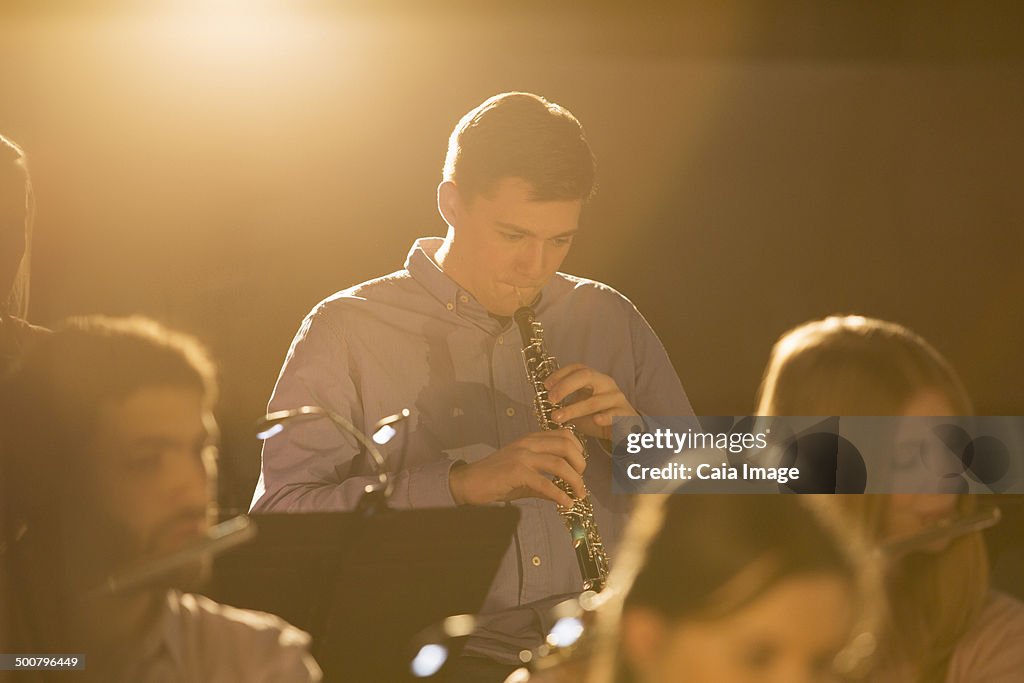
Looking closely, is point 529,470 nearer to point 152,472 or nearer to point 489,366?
point 489,366

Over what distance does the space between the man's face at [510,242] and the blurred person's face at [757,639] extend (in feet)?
4.29

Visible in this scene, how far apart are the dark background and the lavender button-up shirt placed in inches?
3.3

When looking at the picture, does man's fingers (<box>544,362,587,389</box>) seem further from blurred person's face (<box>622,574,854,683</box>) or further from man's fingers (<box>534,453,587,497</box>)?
blurred person's face (<box>622,574,854,683</box>)

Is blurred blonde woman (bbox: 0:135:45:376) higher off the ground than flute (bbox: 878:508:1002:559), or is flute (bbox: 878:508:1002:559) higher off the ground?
blurred blonde woman (bbox: 0:135:45:376)

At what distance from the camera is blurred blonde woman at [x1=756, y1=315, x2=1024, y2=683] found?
5.45 ft

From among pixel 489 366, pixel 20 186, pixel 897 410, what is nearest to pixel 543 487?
pixel 489 366

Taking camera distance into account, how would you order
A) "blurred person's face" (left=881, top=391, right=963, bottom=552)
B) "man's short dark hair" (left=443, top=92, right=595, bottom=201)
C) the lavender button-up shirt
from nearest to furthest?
"blurred person's face" (left=881, top=391, right=963, bottom=552) → the lavender button-up shirt → "man's short dark hair" (left=443, top=92, right=595, bottom=201)

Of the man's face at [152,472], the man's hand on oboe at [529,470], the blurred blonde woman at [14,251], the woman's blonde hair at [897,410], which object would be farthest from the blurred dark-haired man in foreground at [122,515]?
the woman's blonde hair at [897,410]

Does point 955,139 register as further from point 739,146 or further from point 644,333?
point 644,333

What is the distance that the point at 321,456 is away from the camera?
2.15 m

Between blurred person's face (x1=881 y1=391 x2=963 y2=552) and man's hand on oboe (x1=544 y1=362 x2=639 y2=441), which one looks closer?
blurred person's face (x1=881 y1=391 x2=963 y2=552)

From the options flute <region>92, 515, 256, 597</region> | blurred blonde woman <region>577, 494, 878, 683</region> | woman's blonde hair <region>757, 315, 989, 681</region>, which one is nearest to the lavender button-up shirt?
flute <region>92, 515, 256, 597</region>

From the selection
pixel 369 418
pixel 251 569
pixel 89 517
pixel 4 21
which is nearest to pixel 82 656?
pixel 89 517

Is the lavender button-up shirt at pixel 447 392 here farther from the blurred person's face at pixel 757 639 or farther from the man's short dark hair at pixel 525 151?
the blurred person's face at pixel 757 639
